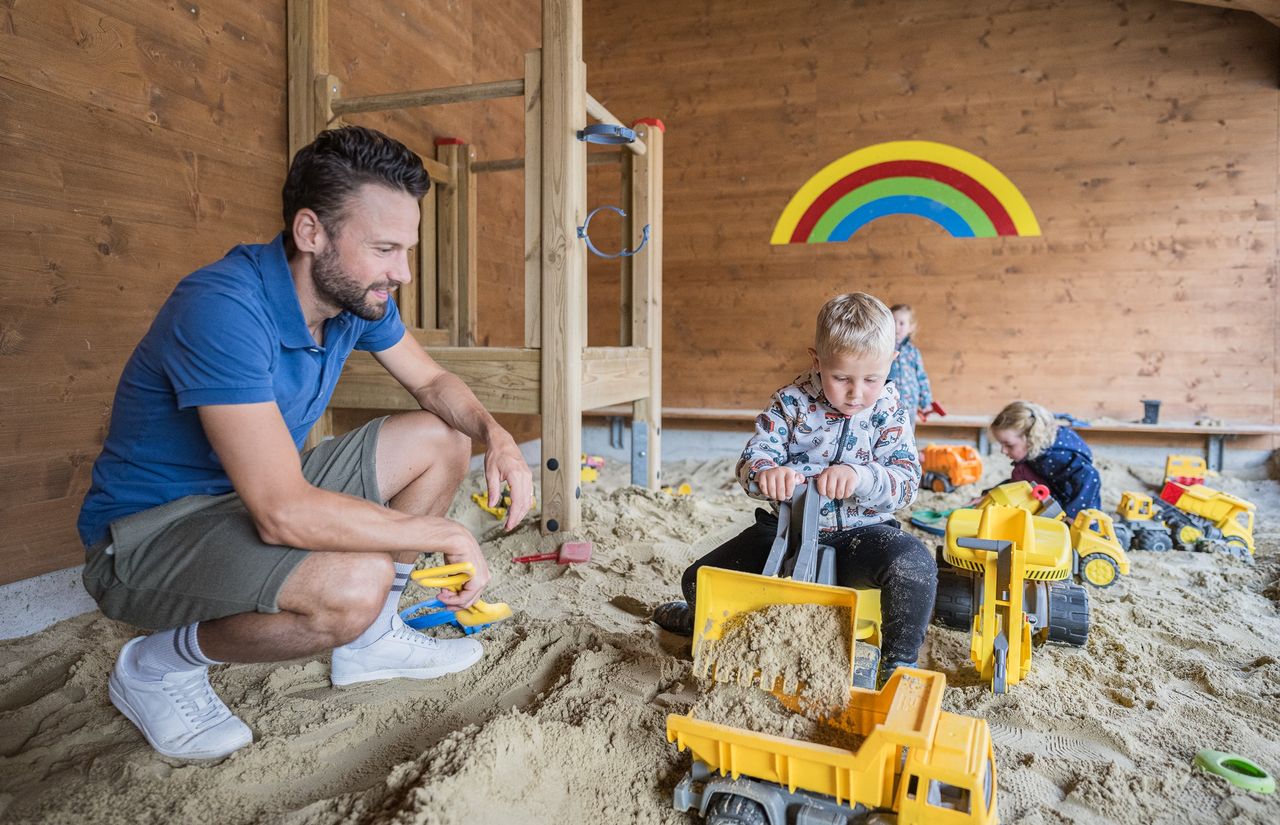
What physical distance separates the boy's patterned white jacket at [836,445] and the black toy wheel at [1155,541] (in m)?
1.78

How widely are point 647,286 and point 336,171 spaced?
103 inches

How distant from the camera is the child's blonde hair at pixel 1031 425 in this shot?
320 centimetres

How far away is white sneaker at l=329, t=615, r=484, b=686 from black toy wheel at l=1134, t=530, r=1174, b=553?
8.71 ft

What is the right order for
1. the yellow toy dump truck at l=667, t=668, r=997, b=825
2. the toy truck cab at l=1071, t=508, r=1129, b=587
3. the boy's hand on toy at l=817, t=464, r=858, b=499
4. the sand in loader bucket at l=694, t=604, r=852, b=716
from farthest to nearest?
the toy truck cab at l=1071, t=508, r=1129, b=587
the boy's hand on toy at l=817, t=464, r=858, b=499
the sand in loader bucket at l=694, t=604, r=852, b=716
the yellow toy dump truck at l=667, t=668, r=997, b=825

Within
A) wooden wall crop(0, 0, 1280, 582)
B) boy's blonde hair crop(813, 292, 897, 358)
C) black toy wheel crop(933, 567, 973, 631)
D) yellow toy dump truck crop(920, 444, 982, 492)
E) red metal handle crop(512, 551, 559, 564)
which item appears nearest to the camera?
boy's blonde hair crop(813, 292, 897, 358)

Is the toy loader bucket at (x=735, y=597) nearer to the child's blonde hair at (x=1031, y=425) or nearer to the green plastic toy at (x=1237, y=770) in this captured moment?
the green plastic toy at (x=1237, y=770)

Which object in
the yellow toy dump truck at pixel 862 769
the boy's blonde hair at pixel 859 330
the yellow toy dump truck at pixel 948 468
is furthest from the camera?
the yellow toy dump truck at pixel 948 468

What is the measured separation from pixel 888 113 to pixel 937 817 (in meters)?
5.40

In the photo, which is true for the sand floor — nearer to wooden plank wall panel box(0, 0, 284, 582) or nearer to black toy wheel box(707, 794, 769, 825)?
black toy wheel box(707, 794, 769, 825)

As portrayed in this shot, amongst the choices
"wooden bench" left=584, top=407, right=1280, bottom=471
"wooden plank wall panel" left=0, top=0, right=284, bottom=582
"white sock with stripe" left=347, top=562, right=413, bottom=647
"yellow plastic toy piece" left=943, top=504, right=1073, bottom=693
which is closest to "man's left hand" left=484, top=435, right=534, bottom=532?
"white sock with stripe" left=347, top=562, right=413, bottom=647

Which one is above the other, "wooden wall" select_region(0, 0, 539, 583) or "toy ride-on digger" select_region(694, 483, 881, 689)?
"wooden wall" select_region(0, 0, 539, 583)

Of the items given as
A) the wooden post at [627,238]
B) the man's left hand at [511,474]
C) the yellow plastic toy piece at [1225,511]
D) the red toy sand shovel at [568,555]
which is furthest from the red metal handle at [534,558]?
the yellow plastic toy piece at [1225,511]

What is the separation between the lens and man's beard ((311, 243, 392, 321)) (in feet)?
5.11

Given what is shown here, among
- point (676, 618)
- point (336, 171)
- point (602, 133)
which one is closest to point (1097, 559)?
point (676, 618)
